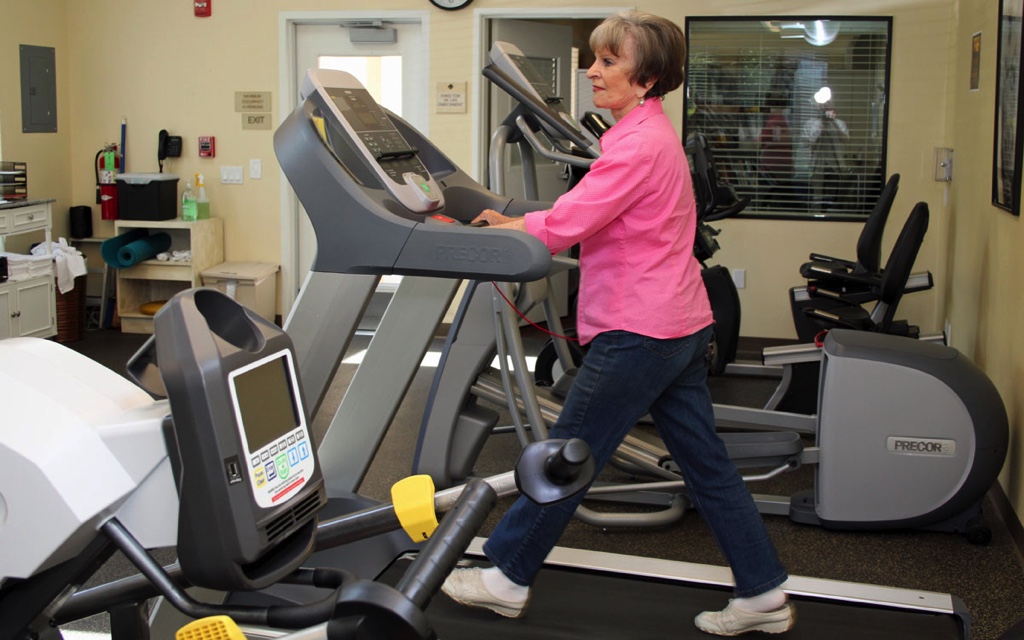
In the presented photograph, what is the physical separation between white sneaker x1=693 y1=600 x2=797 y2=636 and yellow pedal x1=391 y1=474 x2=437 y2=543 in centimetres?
124

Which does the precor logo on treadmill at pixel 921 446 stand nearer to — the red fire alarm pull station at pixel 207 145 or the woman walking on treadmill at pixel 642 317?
the woman walking on treadmill at pixel 642 317

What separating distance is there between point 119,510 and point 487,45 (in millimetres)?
5300

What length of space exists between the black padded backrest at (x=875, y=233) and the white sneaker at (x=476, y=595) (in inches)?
116

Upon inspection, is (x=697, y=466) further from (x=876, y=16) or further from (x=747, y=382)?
(x=876, y=16)

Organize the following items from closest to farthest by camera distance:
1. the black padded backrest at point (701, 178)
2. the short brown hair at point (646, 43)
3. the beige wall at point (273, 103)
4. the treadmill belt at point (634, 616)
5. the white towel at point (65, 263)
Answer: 1. the short brown hair at point (646, 43)
2. the treadmill belt at point (634, 616)
3. the black padded backrest at point (701, 178)
4. the white towel at point (65, 263)
5. the beige wall at point (273, 103)

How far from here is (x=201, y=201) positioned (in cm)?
646

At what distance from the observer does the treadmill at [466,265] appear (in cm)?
214

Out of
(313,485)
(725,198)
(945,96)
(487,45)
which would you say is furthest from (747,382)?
(313,485)

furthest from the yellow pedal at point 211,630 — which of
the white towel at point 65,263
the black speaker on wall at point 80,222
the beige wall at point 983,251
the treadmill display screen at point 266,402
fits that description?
the black speaker on wall at point 80,222

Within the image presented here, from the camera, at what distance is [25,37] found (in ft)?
20.2

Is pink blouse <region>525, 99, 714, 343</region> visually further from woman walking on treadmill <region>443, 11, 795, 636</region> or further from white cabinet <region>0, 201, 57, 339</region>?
white cabinet <region>0, 201, 57, 339</region>

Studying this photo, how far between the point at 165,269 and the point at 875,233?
3.86 meters

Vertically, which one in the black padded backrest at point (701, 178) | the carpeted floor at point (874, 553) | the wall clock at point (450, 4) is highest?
the wall clock at point (450, 4)

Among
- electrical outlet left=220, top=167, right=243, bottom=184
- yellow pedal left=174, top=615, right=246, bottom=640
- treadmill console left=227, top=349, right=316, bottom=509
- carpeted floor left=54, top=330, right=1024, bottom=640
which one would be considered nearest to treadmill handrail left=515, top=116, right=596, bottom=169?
carpeted floor left=54, top=330, right=1024, bottom=640
